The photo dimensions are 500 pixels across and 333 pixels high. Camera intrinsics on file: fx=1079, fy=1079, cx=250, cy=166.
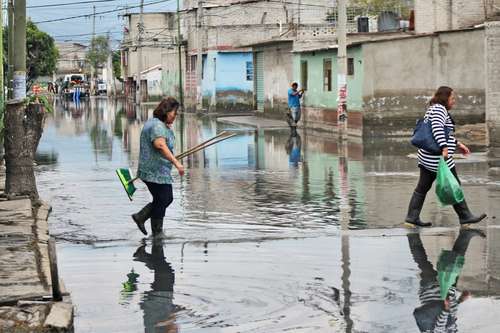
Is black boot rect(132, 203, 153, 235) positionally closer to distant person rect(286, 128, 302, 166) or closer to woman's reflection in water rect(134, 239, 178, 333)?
woman's reflection in water rect(134, 239, 178, 333)

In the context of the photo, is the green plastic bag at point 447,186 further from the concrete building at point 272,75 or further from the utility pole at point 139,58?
the utility pole at point 139,58

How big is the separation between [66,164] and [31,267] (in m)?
14.8

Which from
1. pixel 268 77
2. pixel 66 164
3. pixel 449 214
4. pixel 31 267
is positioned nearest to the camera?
pixel 31 267

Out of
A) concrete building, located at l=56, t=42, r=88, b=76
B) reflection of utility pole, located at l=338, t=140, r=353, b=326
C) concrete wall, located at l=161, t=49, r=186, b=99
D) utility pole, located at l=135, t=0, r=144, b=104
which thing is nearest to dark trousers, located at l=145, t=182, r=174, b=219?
reflection of utility pole, located at l=338, t=140, r=353, b=326

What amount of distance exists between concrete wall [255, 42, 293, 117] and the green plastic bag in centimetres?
3193

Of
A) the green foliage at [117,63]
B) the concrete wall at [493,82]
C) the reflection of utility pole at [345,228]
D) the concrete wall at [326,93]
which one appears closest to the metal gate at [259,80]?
the concrete wall at [326,93]

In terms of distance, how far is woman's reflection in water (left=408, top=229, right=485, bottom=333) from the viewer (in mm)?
7449

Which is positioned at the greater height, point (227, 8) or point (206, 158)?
point (227, 8)

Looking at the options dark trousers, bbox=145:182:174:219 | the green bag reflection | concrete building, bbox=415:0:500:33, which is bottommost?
the green bag reflection

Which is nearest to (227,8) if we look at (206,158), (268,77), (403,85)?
(268,77)

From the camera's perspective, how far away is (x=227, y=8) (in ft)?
222

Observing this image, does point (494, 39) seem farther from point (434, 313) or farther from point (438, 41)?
point (434, 313)

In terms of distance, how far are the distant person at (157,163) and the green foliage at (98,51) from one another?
140475mm

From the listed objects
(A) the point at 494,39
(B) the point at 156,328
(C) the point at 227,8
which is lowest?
(B) the point at 156,328
